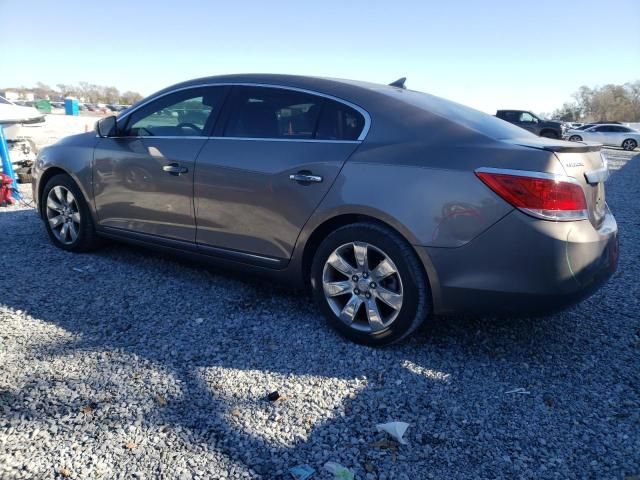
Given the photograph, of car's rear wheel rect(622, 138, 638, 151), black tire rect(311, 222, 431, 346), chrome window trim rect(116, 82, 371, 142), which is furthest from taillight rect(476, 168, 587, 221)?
car's rear wheel rect(622, 138, 638, 151)

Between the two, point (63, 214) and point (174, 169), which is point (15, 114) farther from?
point (174, 169)

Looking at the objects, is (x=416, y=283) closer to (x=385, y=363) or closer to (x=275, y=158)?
(x=385, y=363)

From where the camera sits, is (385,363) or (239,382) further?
(385,363)

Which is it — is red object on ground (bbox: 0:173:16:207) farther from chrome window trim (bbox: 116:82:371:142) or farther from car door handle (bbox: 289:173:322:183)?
car door handle (bbox: 289:173:322:183)

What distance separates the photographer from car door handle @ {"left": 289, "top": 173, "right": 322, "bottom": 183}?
3164mm

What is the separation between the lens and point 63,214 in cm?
479

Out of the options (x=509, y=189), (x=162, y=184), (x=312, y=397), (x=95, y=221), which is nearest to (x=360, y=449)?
(x=312, y=397)

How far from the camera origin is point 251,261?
3.58m

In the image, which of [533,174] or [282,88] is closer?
[533,174]

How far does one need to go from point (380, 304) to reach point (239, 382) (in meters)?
0.94

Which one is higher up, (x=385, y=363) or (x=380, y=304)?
(x=380, y=304)

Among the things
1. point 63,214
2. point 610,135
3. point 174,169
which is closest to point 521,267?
point 174,169

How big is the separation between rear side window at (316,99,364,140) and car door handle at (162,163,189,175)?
1090 millimetres

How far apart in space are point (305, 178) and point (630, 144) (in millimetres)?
30801
